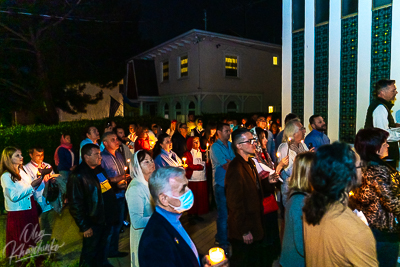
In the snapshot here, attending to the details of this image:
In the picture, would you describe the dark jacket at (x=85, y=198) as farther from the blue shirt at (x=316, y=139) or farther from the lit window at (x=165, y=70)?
the lit window at (x=165, y=70)

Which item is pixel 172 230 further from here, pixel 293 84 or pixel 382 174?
pixel 293 84

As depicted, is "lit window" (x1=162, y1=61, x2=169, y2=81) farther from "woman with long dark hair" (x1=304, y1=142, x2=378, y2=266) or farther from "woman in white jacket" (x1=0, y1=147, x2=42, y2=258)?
"woman with long dark hair" (x1=304, y1=142, x2=378, y2=266)

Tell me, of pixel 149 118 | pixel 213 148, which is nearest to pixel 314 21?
pixel 213 148

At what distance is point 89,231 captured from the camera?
3.88m

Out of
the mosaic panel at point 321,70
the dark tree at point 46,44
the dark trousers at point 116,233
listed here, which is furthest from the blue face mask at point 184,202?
the dark tree at point 46,44

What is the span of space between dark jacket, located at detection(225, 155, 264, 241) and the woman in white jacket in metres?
3.00

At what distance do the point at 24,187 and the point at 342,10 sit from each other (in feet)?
27.5

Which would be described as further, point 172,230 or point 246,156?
point 246,156

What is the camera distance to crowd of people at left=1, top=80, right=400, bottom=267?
6.32ft

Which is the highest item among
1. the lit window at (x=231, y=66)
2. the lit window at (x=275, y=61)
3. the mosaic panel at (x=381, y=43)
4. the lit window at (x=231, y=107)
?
the lit window at (x=275, y=61)

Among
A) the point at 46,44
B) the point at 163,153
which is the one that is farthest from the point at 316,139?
the point at 46,44

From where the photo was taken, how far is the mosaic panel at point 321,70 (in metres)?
8.17

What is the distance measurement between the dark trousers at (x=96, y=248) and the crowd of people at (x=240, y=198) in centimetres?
2

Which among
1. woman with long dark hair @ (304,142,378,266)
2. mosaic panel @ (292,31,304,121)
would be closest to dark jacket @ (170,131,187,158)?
mosaic panel @ (292,31,304,121)
